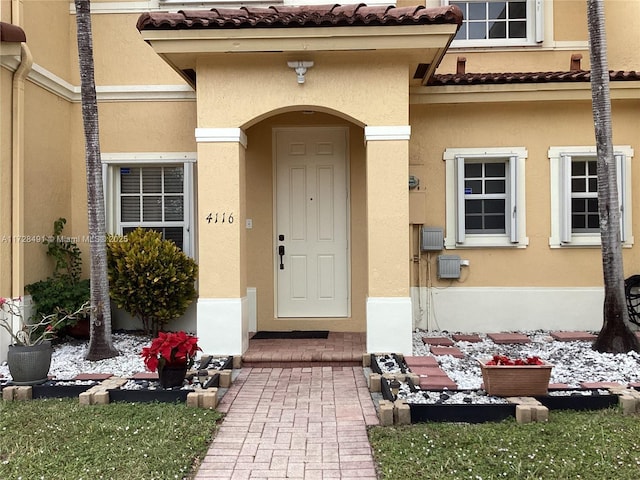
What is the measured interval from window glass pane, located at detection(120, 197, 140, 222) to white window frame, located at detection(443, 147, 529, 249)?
480 centimetres

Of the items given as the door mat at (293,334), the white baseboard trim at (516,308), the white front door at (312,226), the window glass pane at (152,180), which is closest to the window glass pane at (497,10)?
the white front door at (312,226)

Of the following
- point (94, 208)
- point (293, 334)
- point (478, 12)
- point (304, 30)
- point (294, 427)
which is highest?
point (478, 12)

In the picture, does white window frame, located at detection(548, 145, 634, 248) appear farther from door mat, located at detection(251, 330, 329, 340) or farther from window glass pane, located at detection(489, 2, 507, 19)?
door mat, located at detection(251, 330, 329, 340)

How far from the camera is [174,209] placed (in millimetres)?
8789

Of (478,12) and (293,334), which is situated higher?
(478,12)

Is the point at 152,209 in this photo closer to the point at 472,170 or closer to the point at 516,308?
the point at 472,170

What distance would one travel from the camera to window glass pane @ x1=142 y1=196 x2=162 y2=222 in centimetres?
880

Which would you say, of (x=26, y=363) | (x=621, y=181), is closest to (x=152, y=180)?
(x=26, y=363)

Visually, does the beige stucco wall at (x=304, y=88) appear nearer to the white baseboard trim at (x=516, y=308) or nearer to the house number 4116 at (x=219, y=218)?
the house number 4116 at (x=219, y=218)

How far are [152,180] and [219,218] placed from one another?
244 cm

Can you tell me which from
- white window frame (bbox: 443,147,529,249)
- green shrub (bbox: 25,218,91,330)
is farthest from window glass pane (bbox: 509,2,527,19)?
green shrub (bbox: 25,218,91,330)

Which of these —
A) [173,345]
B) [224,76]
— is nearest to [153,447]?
[173,345]

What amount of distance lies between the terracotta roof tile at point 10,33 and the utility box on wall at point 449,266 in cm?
629

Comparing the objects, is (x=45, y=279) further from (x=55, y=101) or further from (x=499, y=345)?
(x=499, y=345)
